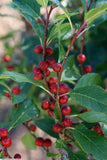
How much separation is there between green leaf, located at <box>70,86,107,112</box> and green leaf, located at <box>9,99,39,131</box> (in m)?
0.18

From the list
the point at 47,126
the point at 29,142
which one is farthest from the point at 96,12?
the point at 29,142

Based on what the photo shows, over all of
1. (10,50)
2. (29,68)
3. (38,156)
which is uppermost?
(10,50)

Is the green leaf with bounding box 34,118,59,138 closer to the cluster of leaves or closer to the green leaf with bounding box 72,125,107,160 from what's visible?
the cluster of leaves

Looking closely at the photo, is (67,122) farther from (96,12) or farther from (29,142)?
(29,142)

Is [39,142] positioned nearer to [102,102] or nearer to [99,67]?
[102,102]

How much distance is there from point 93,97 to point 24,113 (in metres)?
0.26

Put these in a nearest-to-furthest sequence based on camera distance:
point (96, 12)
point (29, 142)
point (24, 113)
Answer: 1. point (96, 12)
2. point (24, 113)
3. point (29, 142)

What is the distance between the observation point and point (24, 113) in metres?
0.78

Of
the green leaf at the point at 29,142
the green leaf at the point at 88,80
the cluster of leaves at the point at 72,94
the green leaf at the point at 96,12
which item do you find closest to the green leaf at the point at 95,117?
the cluster of leaves at the point at 72,94

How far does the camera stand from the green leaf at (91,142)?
25.6 inches

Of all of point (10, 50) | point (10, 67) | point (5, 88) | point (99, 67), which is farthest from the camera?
point (10, 50)

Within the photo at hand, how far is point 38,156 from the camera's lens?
2.04 m

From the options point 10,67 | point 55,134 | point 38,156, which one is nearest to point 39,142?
point 55,134

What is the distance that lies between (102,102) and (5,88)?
387 millimetres
